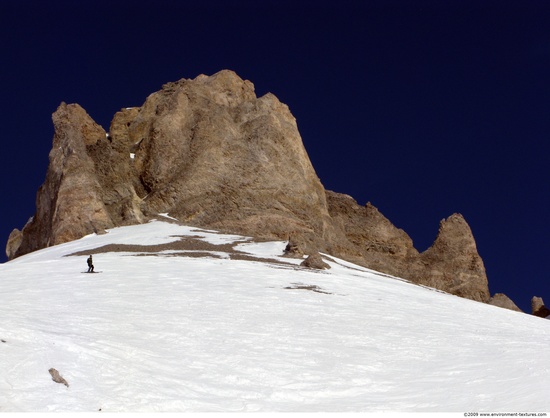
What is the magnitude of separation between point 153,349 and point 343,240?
46.6m

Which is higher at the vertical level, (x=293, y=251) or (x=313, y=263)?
(x=293, y=251)

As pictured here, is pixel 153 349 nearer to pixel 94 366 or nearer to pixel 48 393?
pixel 94 366

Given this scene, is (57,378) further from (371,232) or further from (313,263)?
(371,232)

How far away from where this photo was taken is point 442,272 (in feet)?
212

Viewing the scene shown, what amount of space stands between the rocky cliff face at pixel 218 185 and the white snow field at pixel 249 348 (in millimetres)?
25759

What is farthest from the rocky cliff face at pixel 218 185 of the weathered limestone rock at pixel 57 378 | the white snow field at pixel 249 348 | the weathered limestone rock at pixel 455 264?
the weathered limestone rock at pixel 57 378

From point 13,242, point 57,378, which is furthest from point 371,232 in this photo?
point 57,378

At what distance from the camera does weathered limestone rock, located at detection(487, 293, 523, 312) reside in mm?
59200

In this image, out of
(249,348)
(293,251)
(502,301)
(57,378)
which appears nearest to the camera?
(57,378)

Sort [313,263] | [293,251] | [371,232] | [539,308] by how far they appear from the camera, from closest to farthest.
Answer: [313,263] → [293,251] → [539,308] → [371,232]

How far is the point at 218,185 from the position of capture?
187ft

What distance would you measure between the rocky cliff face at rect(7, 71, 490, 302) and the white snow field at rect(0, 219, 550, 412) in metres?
25.8

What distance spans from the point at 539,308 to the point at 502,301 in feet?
21.4

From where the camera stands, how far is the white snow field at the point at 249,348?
41.1ft
